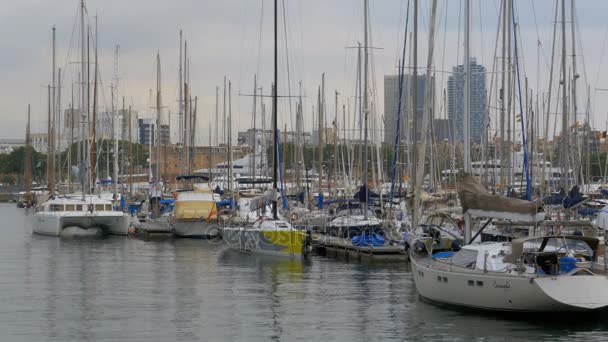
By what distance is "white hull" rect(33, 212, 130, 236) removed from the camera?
69812 mm

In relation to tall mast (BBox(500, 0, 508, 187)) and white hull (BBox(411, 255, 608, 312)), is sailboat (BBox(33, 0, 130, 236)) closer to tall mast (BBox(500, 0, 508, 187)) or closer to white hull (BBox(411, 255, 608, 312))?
tall mast (BBox(500, 0, 508, 187))

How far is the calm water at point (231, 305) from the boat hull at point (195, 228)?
12081 millimetres

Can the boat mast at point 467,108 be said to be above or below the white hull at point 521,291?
above

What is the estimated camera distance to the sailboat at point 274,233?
51750 millimetres

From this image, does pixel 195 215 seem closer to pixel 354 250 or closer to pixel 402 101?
pixel 402 101

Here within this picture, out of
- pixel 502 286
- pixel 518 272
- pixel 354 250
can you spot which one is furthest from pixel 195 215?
pixel 518 272

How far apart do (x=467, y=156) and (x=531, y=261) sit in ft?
21.7

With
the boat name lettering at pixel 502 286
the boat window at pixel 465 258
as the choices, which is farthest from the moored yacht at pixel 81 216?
the boat name lettering at pixel 502 286

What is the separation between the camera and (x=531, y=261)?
31109mm

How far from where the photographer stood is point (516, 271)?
30609mm

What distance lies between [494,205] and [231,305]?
28.8 ft

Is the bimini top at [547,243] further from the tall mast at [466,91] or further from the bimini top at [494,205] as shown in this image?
the tall mast at [466,91]

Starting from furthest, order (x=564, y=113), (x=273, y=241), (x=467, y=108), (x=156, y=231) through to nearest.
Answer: (x=156, y=231), (x=564, y=113), (x=273, y=241), (x=467, y=108)

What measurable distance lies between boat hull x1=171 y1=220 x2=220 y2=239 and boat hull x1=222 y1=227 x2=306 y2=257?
11351 millimetres
